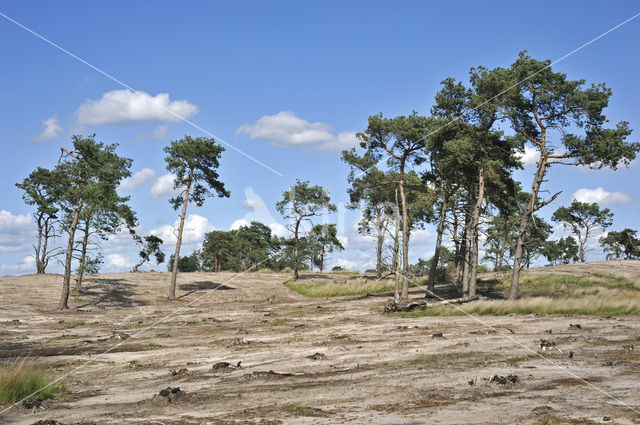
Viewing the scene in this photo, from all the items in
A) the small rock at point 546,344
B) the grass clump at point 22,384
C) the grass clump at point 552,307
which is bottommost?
the grass clump at point 22,384

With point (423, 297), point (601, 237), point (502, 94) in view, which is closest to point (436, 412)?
point (502, 94)

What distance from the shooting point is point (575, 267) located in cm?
5247

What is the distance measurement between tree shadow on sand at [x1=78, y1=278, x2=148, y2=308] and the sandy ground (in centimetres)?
995

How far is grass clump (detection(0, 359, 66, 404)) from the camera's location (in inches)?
398

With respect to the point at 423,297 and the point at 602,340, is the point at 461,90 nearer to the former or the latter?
the point at 423,297

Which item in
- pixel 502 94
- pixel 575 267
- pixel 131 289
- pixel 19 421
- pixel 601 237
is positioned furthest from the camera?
pixel 601 237

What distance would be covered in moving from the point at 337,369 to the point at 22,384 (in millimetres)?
6944

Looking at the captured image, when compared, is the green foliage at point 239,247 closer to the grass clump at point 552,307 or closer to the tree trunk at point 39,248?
the tree trunk at point 39,248

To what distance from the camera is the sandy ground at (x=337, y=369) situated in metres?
8.42

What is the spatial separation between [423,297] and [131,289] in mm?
25395

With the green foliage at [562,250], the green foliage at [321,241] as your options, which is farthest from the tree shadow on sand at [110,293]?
the green foliage at [562,250]

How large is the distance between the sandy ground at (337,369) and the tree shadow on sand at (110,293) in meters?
9.95

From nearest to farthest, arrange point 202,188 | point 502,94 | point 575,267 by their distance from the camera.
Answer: point 502,94 → point 202,188 → point 575,267

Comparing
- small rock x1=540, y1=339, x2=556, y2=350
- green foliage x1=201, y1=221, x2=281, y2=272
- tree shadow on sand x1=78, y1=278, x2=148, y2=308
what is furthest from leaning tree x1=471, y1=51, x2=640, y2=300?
green foliage x1=201, y1=221, x2=281, y2=272
